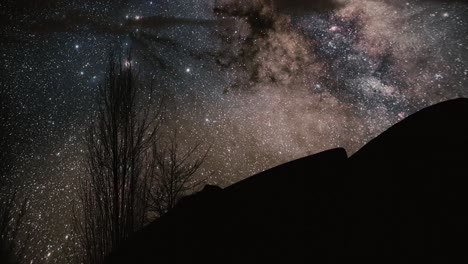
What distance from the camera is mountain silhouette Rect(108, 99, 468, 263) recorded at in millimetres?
2002

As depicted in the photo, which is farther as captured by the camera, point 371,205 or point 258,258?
point 258,258

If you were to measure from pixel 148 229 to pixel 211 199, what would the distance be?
62 cm

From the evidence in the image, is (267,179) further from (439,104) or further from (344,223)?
(439,104)

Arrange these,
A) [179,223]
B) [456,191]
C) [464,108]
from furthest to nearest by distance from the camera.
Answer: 1. [179,223]
2. [464,108]
3. [456,191]

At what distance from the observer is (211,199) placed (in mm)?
2682

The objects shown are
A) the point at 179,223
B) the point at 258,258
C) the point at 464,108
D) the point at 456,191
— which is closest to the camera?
the point at 456,191

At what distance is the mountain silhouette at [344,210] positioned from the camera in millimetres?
2002

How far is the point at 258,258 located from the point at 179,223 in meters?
0.74

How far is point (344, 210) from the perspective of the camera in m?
2.29

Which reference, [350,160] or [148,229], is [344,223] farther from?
[148,229]

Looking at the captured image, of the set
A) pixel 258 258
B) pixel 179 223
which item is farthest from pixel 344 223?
pixel 179 223

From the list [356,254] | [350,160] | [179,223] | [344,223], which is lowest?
[356,254]

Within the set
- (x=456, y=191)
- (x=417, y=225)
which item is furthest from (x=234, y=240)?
(x=456, y=191)

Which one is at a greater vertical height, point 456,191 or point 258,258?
point 456,191
